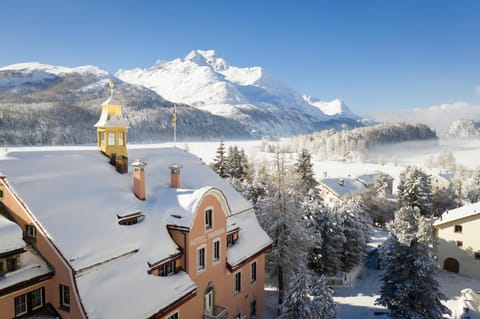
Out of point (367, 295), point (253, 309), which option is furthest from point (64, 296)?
point (367, 295)

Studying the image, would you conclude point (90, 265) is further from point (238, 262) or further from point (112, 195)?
point (238, 262)

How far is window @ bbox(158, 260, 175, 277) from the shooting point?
17548 millimetres

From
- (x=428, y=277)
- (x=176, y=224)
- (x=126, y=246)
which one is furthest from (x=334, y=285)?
(x=126, y=246)

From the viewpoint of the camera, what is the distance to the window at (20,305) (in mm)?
13188

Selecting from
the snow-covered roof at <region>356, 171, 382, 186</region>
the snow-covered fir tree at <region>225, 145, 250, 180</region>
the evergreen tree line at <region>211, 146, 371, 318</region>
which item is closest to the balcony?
the evergreen tree line at <region>211, 146, 371, 318</region>

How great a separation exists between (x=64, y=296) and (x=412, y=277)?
2264cm

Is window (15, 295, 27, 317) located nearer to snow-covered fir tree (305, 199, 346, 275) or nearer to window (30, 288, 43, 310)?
window (30, 288, 43, 310)

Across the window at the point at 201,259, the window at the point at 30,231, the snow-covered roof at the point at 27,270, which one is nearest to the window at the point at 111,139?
the window at the point at 30,231

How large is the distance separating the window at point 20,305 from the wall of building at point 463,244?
4093cm

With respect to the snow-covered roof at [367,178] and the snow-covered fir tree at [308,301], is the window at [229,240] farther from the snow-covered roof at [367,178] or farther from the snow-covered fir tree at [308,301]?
the snow-covered roof at [367,178]

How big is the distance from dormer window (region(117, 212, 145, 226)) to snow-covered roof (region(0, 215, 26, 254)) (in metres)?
4.39

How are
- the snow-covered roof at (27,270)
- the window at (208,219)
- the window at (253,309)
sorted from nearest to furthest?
the snow-covered roof at (27,270) < the window at (208,219) < the window at (253,309)

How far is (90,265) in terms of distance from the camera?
1378 cm

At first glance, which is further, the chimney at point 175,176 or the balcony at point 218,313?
the chimney at point 175,176
